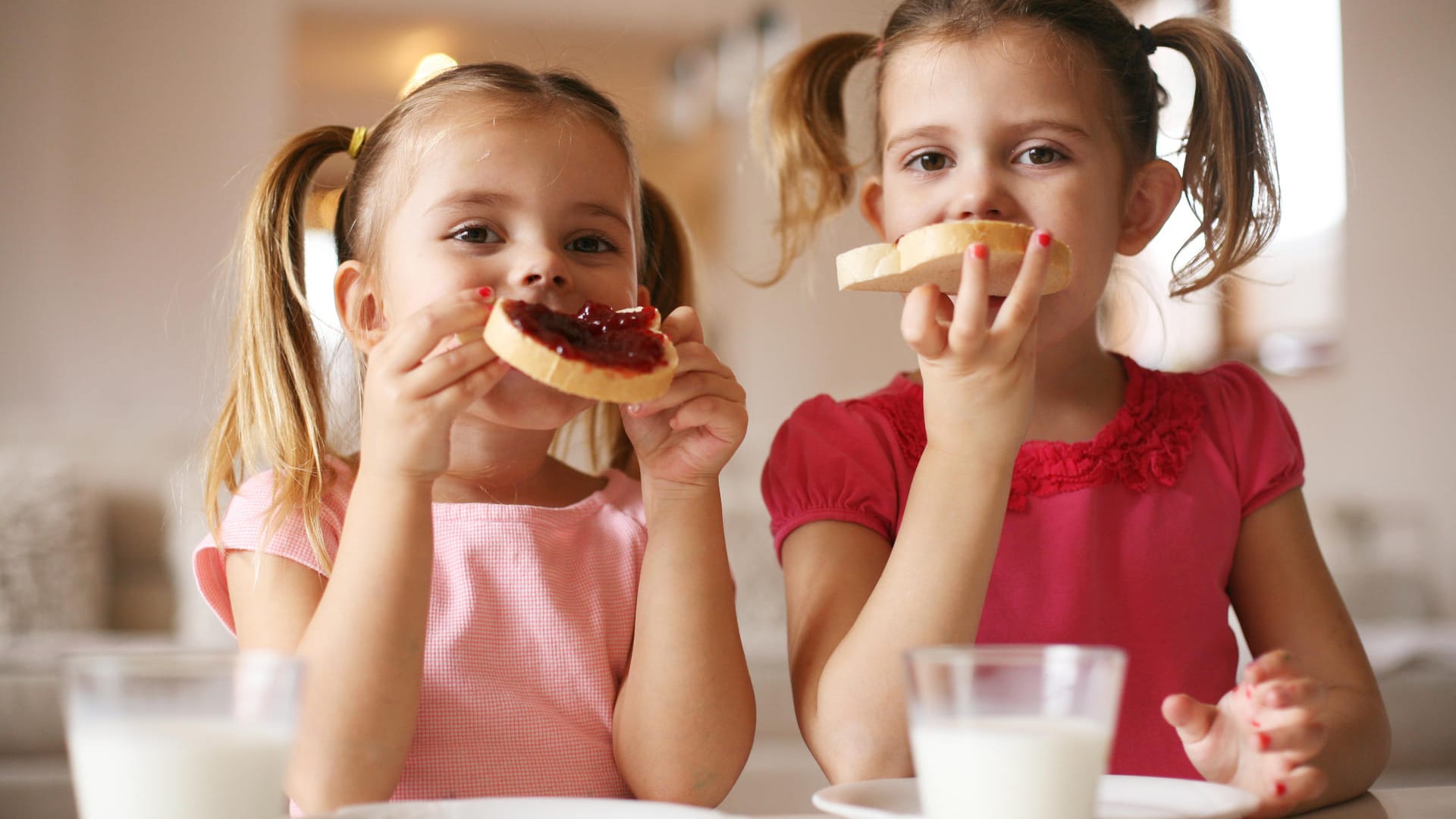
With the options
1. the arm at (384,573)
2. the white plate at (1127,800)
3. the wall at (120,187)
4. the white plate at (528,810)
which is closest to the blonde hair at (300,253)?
the arm at (384,573)

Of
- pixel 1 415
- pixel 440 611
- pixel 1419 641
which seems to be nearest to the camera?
pixel 440 611

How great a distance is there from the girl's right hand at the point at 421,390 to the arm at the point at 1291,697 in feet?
1.98

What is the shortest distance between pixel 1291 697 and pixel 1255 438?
867 millimetres

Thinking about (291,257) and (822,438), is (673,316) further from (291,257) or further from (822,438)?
(291,257)

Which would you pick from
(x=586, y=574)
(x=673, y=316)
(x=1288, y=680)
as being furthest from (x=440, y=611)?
(x=1288, y=680)

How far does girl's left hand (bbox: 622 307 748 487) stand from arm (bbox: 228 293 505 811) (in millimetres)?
187

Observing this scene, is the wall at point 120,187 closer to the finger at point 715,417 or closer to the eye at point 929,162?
the eye at point 929,162

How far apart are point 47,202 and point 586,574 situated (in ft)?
17.4

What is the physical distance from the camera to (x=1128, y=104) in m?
1.54

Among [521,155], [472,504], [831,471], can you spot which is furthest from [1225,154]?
[472,504]

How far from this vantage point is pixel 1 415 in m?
5.04

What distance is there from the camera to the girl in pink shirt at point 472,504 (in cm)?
108

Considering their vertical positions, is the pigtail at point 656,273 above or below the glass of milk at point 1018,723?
above

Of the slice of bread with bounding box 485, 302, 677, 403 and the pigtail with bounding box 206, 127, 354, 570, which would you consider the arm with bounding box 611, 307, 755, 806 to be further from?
the pigtail with bounding box 206, 127, 354, 570
